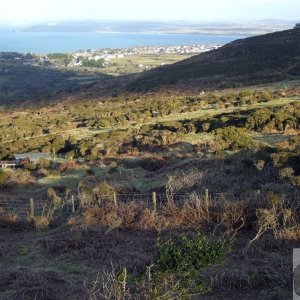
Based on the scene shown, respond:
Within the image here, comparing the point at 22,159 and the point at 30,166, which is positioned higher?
the point at 30,166

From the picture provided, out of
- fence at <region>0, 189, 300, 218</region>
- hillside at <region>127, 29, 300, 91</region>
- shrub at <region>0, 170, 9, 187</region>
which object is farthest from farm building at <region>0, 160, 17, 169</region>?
hillside at <region>127, 29, 300, 91</region>

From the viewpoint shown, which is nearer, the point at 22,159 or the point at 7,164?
the point at 7,164

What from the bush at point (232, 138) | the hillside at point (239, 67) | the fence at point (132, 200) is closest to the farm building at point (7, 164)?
the fence at point (132, 200)

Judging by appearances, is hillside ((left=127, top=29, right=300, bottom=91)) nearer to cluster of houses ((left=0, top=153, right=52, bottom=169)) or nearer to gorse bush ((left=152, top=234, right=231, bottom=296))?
cluster of houses ((left=0, top=153, right=52, bottom=169))

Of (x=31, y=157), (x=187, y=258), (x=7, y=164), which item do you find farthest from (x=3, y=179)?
(x=187, y=258)

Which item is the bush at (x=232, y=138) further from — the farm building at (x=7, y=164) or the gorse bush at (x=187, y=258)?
the gorse bush at (x=187, y=258)

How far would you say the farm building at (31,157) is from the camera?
2192cm

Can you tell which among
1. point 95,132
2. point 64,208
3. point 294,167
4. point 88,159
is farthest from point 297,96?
point 64,208

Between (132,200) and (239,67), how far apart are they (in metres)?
47.3

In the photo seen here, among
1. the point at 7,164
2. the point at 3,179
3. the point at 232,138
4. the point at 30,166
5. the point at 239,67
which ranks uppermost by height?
the point at 232,138

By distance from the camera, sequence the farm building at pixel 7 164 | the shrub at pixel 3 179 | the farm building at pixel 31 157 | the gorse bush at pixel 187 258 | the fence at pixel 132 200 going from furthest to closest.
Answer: the farm building at pixel 31 157
the farm building at pixel 7 164
the shrub at pixel 3 179
the fence at pixel 132 200
the gorse bush at pixel 187 258

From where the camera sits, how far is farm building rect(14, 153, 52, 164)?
2192 cm

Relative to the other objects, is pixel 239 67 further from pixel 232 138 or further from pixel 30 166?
pixel 30 166

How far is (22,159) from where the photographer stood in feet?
72.3
